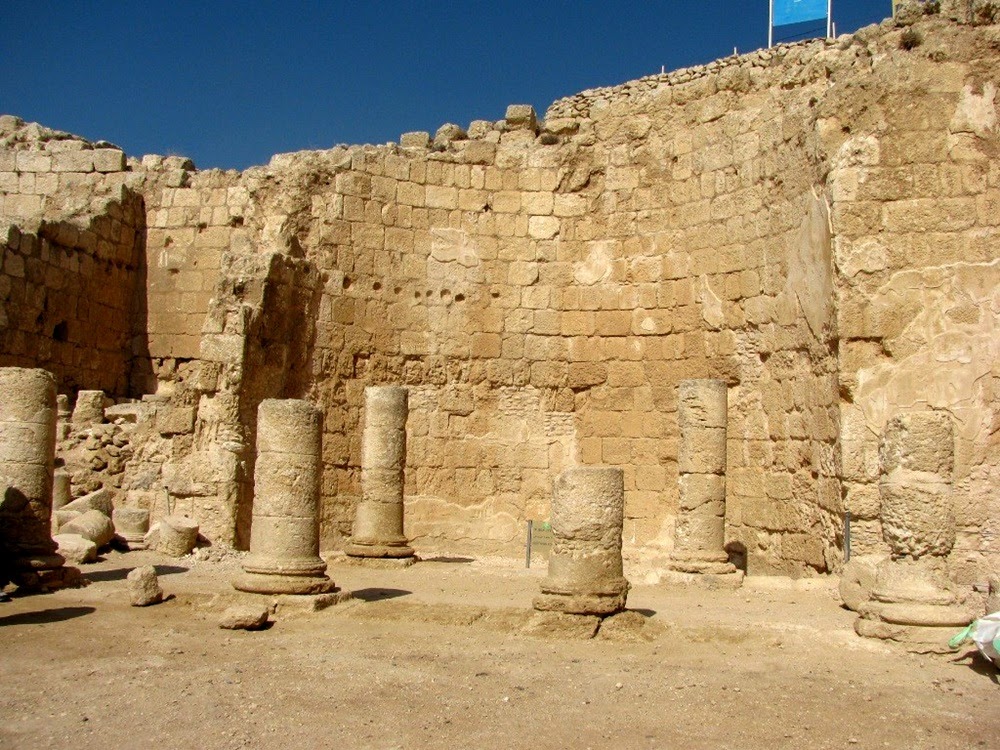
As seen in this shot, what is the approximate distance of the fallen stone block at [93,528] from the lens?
11.9 meters

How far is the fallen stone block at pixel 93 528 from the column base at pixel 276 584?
333 centimetres

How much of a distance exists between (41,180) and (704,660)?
13.0m

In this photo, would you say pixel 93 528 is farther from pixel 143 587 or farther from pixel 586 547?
pixel 586 547

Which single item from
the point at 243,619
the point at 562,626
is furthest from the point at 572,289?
the point at 243,619

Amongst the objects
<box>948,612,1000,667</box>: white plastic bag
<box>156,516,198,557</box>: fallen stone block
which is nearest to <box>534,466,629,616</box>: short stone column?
<box>948,612,1000,667</box>: white plastic bag

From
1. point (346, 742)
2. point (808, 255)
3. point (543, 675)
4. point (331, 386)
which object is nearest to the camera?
point (346, 742)

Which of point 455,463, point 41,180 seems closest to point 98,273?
point 41,180

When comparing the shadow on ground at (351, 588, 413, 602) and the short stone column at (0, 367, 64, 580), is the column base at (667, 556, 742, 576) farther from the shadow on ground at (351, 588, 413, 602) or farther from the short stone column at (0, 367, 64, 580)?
the short stone column at (0, 367, 64, 580)

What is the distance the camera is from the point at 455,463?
15.1 metres

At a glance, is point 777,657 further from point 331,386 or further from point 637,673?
point 331,386

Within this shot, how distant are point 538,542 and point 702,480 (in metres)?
2.55

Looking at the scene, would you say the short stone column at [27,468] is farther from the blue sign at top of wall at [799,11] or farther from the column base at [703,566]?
the blue sign at top of wall at [799,11]

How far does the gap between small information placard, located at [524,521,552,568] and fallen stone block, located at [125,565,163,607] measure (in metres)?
5.02

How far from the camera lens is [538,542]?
1355cm
